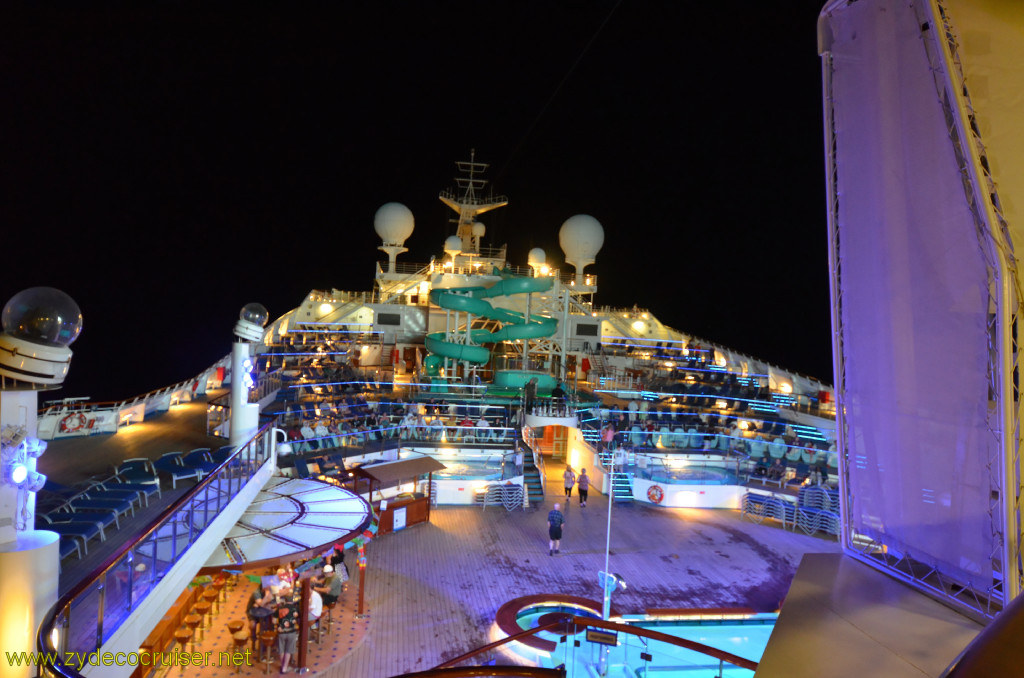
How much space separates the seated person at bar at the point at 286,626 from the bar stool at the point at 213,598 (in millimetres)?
1293

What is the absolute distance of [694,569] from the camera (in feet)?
33.4

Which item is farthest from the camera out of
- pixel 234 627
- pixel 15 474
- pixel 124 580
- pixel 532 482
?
pixel 532 482

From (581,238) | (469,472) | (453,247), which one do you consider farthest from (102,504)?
(581,238)

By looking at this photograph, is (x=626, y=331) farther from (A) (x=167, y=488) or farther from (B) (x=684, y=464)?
(A) (x=167, y=488)

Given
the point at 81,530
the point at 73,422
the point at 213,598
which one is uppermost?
the point at 73,422

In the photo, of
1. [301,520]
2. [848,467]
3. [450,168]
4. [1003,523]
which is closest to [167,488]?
[301,520]

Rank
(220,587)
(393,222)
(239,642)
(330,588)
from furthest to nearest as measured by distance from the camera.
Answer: (393,222), (220,587), (330,588), (239,642)

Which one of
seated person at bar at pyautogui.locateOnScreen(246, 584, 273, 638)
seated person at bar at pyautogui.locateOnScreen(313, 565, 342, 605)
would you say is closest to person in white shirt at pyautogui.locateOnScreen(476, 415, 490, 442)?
seated person at bar at pyautogui.locateOnScreen(313, 565, 342, 605)

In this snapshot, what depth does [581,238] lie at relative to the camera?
24.4 meters

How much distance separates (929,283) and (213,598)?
8250 mm

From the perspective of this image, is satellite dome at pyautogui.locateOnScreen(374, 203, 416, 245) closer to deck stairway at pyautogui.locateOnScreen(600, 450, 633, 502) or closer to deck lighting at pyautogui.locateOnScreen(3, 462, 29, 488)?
deck stairway at pyautogui.locateOnScreen(600, 450, 633, 502)

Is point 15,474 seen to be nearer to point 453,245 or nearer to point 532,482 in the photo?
point 532,482

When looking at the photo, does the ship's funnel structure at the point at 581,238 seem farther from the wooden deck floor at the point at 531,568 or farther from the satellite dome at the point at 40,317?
the satellite dome at the point at 40,317

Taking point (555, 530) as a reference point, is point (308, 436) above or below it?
above
